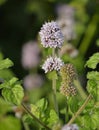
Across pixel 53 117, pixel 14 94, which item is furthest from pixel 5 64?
pixel 53 117

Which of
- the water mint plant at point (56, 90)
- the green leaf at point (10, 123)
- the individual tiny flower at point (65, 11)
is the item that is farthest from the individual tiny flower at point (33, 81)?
the water mint plant at point (56, 90)

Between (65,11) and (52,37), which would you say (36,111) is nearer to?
(52,37)

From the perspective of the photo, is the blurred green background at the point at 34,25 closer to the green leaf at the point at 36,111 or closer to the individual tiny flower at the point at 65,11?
the individual tiny flower at the point at 65,11

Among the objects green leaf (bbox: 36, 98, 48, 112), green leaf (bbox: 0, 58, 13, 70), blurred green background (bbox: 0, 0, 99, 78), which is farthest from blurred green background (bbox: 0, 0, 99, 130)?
green leaf (bbox: 0, 58, 13, 70)

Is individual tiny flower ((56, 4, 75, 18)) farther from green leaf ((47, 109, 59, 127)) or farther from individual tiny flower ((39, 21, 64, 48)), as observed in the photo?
green leaf ((47, 109, 59, 127))

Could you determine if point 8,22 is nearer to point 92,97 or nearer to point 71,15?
point 71,15
